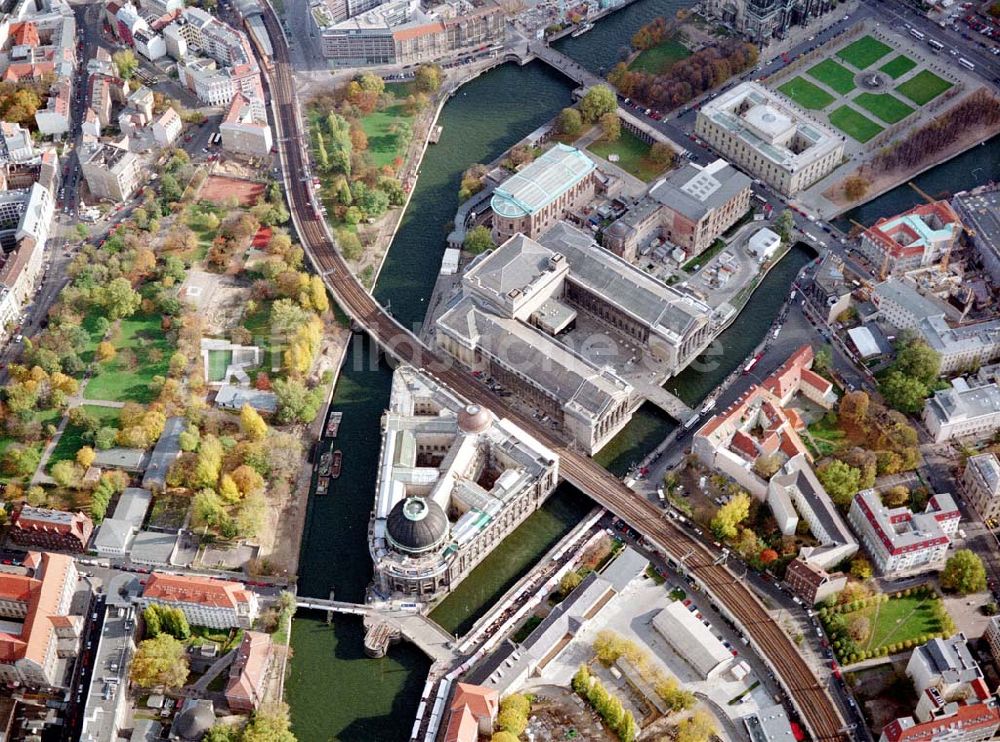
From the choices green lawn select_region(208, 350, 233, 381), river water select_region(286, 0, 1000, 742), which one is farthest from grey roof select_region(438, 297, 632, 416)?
green lawn select_region(208, 350, 233, 381)

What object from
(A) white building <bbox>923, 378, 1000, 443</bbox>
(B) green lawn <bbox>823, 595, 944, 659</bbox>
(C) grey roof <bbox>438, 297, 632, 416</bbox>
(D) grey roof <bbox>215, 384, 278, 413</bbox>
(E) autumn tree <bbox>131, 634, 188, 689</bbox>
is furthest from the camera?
(D) grey roof <bbox>215, 384, 278, 413</bbox>

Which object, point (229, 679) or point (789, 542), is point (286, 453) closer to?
point (229, 679)

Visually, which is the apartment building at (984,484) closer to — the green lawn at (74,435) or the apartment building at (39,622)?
the apartment building at (39,622)

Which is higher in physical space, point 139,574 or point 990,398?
point 990,398

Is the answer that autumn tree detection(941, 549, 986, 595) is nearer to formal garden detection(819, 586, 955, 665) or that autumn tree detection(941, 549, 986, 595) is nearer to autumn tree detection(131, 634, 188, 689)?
formal garden detection(819, 586, 955, 665)

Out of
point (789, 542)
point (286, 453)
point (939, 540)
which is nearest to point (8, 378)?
point (286, 453)

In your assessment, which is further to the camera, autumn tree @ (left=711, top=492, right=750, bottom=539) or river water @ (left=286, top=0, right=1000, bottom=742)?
autumn tree @ (left=711, top=492, right=750, bottom=539)

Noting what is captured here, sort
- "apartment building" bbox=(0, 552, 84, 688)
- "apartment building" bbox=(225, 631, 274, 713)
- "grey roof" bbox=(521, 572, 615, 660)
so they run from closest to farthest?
"apartment building" bbox=(225, 631, 274, 713)
"apartment building" bbox=(0, 552, 84, 688)
"grey roof" bbox=(521, 572, 615, 660)
